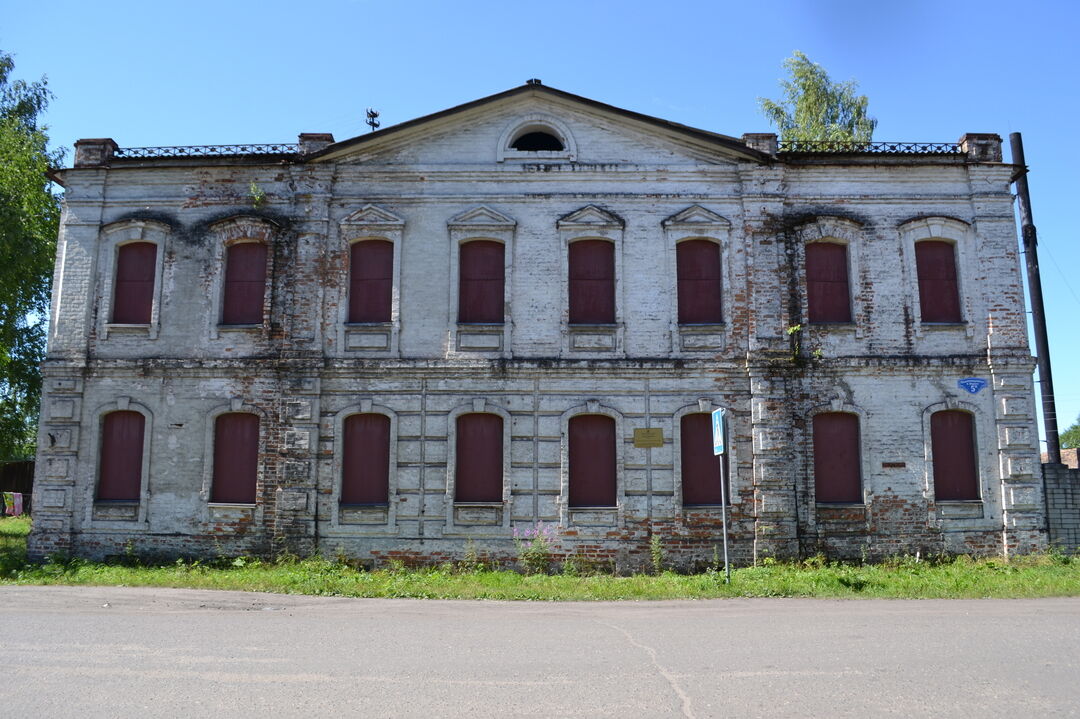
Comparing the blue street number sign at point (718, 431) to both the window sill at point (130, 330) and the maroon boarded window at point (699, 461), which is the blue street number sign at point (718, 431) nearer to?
the maroon boarded window at point (699, 461)

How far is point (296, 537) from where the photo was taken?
13656mm

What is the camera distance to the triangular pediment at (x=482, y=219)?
47.3 feet

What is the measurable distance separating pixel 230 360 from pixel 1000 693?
13.2 meters

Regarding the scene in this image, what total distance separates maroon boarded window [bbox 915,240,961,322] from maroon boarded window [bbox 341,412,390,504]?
1099 centimetres

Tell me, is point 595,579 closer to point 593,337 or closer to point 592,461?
point 592,461

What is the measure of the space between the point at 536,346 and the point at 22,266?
12496mm

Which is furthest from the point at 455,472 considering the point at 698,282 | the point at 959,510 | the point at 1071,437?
the point at 1071,437

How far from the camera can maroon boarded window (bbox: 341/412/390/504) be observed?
45.9 ft

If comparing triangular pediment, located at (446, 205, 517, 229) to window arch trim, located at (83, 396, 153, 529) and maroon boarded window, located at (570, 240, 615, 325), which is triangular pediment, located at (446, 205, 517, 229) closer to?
maroon boarded window, located at (570, 240, 615, 325)

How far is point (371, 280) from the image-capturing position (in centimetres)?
1456

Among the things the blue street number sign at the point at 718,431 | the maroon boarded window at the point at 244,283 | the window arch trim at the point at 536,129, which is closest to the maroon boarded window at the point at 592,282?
the window arch trim at the point at 536,129

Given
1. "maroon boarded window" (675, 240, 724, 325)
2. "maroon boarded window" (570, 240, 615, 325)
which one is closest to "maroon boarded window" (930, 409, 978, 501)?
"maroon boarded window" (675, 240, 724, 325)

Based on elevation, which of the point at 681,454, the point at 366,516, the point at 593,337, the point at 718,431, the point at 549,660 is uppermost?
the point at 593,337

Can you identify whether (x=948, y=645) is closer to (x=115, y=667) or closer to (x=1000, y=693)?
(x=1000, y=693)
